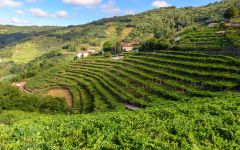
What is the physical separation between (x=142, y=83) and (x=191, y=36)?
29.9m

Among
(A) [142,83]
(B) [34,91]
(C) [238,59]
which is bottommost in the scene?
(B) [34,91]

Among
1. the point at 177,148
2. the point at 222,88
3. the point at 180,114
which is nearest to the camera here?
the point at 177,148

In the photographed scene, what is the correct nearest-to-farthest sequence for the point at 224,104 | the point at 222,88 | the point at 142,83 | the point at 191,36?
the point at 224,104, the point at 222,88, the point at 142,83, the point at 191,36

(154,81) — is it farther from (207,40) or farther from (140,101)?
(207,40)

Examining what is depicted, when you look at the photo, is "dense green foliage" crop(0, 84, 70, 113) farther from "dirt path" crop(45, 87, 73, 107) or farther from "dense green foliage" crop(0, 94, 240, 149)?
"dense green foliage" crop(0, 94, 240, 149)

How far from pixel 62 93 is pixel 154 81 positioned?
89.3 feet

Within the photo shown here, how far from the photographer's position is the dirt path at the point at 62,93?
70012mm

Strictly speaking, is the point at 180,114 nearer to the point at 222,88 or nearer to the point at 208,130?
the point at 208,130

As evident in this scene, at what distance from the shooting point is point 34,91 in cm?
8338

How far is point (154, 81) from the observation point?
57719 mm

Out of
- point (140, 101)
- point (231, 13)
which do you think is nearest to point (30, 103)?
point (140, 101)

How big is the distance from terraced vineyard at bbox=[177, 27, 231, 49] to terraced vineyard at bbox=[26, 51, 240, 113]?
5.03m

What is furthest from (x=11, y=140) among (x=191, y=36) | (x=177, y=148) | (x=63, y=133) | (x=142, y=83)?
(x=191, y=36)

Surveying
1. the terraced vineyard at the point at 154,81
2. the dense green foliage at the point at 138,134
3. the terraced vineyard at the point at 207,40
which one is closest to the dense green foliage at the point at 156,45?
the terraced vineyard at the point at 207,40
